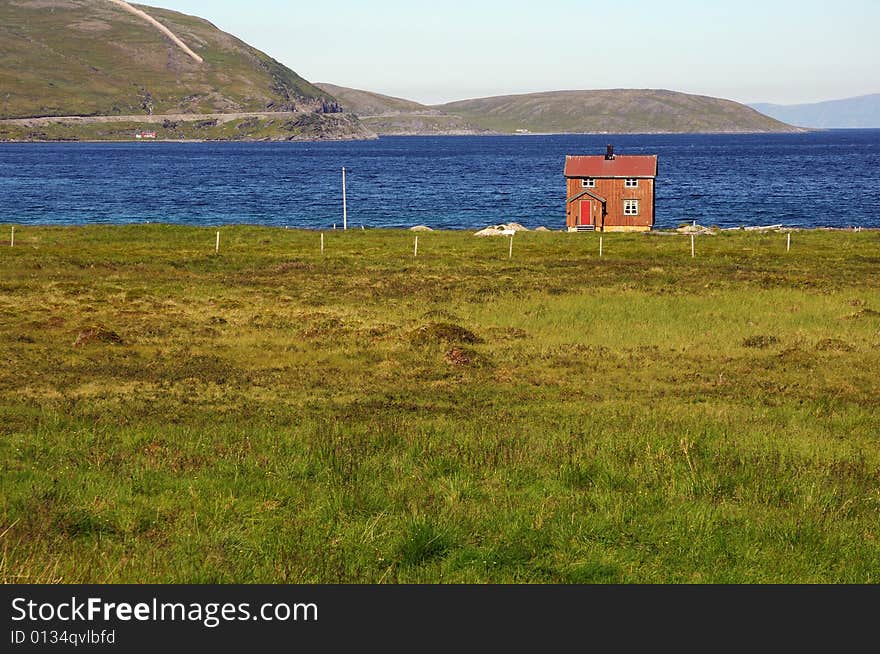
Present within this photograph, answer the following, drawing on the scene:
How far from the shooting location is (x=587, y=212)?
89312 mm

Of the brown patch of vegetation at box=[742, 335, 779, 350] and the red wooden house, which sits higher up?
the red wooden house

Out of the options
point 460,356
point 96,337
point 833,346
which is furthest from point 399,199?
point 460,356

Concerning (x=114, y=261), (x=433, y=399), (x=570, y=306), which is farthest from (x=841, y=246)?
(x=433, y=399)

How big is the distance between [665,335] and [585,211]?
180 ft

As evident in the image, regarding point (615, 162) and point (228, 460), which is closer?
point (228, 460)

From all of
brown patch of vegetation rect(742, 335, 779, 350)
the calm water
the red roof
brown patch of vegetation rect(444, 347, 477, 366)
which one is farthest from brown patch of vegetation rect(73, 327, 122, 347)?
the calm water

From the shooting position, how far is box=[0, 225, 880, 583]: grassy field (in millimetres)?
11680

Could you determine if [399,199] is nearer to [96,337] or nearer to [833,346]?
[96,337]

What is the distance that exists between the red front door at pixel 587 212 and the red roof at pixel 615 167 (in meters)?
2.59

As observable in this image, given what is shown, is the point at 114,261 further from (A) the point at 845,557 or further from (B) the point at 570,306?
(A) the point at 845,557

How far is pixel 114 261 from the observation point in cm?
5753

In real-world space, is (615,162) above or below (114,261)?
above

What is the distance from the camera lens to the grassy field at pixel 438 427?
11.7 meters

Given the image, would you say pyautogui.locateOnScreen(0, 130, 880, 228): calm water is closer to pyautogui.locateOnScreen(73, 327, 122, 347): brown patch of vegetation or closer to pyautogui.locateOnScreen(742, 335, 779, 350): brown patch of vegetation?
pyautogui.locateOnScreen(742, 335, 779, 350): brown patch of vegetation
